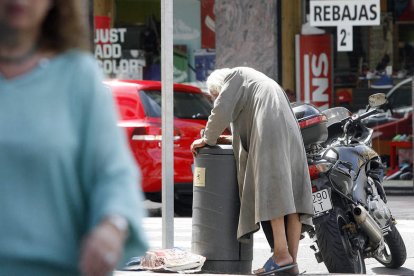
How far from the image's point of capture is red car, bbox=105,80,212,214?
1407cm

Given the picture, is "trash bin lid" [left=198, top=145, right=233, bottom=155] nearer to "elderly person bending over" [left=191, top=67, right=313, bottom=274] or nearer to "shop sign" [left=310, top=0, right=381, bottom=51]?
"elderly person bending over" [left=191, top=67, right=313, bottom=274]

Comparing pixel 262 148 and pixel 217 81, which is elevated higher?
pixel 217 81

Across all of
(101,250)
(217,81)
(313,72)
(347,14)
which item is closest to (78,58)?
(101,250)

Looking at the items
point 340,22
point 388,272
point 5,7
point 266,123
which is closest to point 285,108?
point 266,123

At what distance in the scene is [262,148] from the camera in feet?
27.4

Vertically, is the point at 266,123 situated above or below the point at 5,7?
below

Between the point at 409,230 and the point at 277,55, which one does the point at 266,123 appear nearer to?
the point at 409,230

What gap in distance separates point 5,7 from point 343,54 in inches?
580

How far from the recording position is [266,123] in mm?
8398

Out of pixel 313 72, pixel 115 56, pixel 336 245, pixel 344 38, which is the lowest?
pixel 336 245

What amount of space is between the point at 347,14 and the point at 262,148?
28.3 feet

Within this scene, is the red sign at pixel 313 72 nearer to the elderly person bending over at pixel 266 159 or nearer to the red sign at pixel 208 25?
the red sign at pixel 208 25

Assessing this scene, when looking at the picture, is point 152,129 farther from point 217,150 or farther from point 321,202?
point 321,202

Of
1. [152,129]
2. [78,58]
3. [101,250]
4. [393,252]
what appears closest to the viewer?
[101,250]
